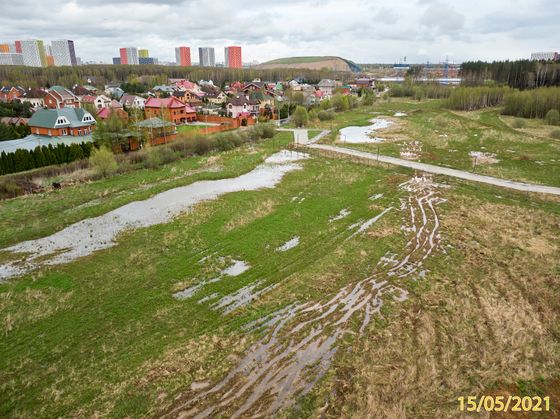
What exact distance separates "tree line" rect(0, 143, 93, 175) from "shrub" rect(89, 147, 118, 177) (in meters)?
4.26

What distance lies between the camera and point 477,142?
120 ft

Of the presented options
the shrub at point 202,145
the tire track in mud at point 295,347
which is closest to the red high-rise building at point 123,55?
the shrub at point 202,145

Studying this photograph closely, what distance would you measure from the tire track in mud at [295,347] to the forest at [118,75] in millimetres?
88493

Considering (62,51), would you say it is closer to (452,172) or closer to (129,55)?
(129,55)

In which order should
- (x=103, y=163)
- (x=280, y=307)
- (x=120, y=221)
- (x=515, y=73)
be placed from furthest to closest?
(x=515, y=73)
(x=103, y=163)
(x=120, y=221)
(x=280, y=307)

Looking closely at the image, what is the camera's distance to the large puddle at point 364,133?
127 feet

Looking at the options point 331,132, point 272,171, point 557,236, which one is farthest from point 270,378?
point 331,132

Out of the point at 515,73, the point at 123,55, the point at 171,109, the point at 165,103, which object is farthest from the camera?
the point at 123,55

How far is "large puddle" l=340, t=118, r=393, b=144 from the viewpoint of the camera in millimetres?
38844

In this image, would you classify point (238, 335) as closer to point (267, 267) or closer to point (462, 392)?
point (267, 267)

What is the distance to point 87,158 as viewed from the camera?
1160 inches

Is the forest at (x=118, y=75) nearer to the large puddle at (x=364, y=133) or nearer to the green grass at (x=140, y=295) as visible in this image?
the large puddle at (x=364, y=133)

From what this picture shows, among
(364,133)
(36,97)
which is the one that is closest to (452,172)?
(364,133)

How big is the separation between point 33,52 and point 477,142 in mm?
176955
